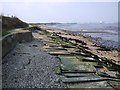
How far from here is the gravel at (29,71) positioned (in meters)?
9.21

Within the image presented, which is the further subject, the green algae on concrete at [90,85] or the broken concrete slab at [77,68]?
the broken concrete slab at [77,68]

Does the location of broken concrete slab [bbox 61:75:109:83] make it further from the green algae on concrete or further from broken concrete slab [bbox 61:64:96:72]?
broken concrete slab [bbox 61:64:96:72]

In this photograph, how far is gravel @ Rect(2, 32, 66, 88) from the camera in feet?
30.2

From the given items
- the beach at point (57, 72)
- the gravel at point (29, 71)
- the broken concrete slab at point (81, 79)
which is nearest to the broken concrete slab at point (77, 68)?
the beach at point (57, 72)

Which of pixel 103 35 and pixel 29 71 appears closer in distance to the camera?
pixel 29 71

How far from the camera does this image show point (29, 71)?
11.0 metres

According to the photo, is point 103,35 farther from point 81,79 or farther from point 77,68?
point 81,79

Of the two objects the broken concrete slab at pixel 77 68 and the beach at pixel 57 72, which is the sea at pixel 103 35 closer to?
the beach at pixel 57 72

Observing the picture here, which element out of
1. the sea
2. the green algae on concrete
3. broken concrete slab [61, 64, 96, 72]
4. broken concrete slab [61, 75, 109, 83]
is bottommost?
the green algae on concrete

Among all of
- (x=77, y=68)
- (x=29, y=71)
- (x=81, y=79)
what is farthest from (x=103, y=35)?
(x=81, y=79)

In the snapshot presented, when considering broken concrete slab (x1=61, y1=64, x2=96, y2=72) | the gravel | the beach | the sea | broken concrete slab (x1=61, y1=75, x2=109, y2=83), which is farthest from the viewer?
the sea

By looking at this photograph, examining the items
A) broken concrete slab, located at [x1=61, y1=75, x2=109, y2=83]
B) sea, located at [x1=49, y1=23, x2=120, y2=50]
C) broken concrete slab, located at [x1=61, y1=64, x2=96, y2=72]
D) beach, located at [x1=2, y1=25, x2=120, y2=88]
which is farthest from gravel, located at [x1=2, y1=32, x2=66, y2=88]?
sea, located at [x1=49, y1=23, x2=120, y2=50]

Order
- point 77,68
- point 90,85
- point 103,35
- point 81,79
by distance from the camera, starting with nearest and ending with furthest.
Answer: point 90,85, point 81,79, point 77,68, point 103,35

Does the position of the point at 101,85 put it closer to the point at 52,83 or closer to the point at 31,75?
the point at 52,83
